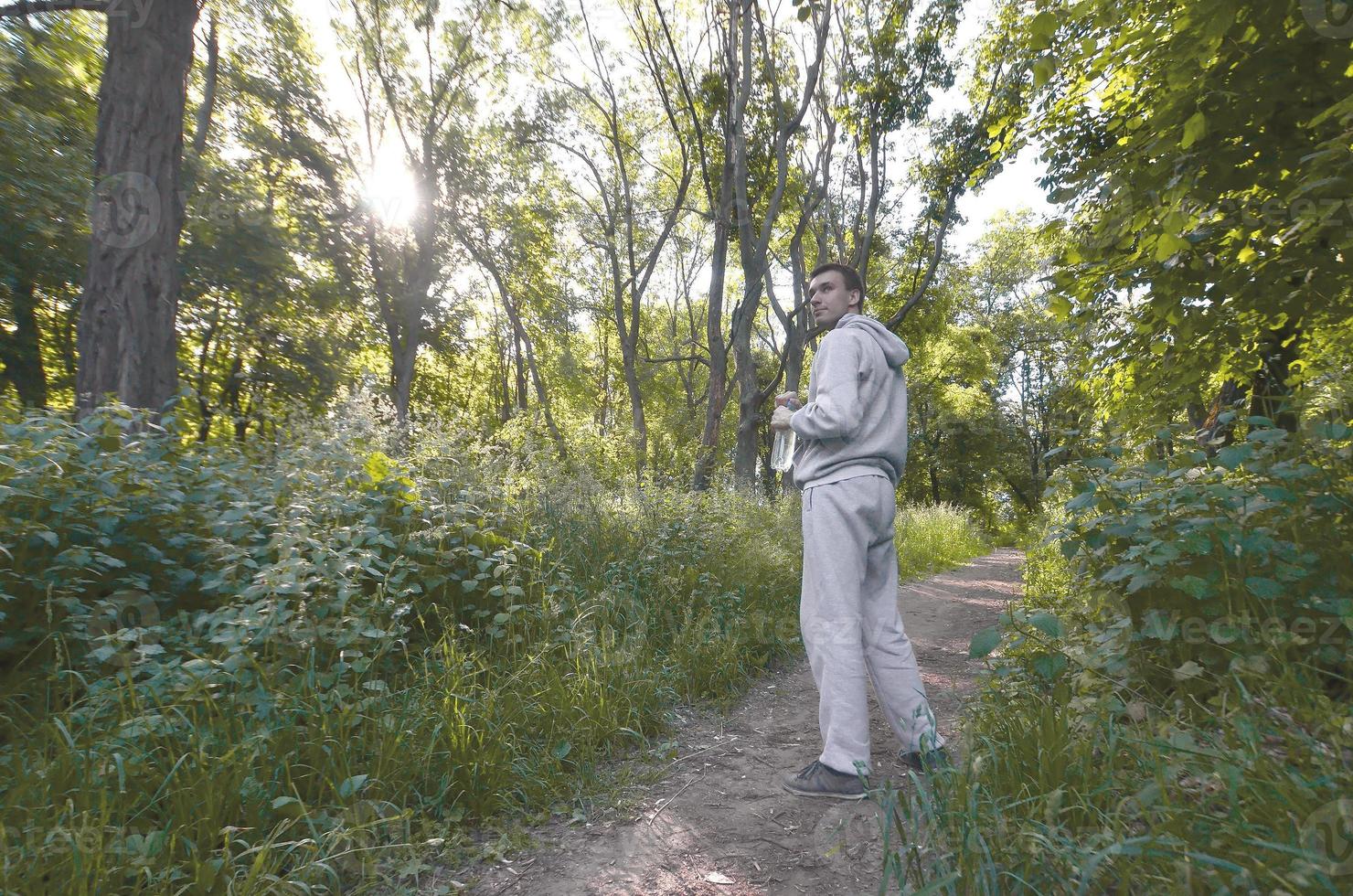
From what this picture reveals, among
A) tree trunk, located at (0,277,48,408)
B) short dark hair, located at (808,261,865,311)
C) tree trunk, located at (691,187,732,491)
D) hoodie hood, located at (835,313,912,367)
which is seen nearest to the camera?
hoodie hood, located at (835,313,912,367)

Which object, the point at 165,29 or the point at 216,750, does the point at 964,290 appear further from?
the point at 216,750

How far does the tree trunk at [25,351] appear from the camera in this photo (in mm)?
11797

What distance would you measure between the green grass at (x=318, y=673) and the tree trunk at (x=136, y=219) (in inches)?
80.1

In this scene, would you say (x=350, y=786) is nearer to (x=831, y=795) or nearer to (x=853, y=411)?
(x=831, y=795)

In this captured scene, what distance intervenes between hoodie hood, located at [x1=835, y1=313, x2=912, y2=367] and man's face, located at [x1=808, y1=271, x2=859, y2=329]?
7 cm

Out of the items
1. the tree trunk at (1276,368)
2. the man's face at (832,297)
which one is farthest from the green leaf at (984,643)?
the tree trunk at (1276,368)

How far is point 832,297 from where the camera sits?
127 inches

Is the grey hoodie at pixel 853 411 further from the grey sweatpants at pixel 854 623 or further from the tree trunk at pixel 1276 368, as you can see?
the tree trunk at pixel 1276 368

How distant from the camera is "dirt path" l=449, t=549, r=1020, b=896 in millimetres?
2314

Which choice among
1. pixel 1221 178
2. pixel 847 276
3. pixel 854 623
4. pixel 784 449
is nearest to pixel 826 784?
pixel 854 623

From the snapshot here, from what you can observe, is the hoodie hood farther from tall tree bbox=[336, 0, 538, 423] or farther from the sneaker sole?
tall tree bbox=[336, 0, 538, 423]

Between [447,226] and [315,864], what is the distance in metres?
21.1

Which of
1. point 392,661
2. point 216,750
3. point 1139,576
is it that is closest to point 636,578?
point 392,661

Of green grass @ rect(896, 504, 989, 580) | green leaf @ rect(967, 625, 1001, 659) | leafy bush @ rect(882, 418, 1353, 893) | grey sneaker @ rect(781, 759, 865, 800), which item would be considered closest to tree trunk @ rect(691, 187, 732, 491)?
green grass @ rect(896, 504, 989, 580)
